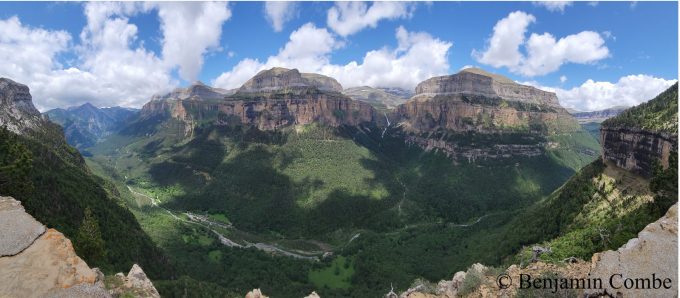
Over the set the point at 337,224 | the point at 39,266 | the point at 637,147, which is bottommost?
the point at 337,224

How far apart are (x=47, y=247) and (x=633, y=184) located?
94.4 m

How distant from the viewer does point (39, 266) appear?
28812 millimetres

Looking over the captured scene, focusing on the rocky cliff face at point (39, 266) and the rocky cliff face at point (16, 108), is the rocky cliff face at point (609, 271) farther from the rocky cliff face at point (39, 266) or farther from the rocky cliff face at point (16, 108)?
the rocky cliff face at point (16, 108)

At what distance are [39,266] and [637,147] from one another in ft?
330

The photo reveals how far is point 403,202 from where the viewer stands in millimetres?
195250

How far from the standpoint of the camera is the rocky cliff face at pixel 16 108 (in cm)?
12812

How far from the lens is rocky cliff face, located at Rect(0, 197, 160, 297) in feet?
89.2

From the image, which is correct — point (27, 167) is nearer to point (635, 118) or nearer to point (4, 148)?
point (4, 148)

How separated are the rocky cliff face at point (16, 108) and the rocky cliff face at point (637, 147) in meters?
160

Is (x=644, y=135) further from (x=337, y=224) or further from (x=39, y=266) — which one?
(x=337, y=224)

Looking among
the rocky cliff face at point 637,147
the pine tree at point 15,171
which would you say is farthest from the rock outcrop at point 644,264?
the pine tree at point 15,171

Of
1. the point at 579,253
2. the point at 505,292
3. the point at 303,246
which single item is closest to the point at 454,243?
the point at 303,246

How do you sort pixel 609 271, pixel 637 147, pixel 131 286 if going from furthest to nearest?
pixel 637 147
pixel 131 286
pixel 609 271

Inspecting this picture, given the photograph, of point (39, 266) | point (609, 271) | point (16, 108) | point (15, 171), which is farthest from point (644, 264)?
point (16, 108)
